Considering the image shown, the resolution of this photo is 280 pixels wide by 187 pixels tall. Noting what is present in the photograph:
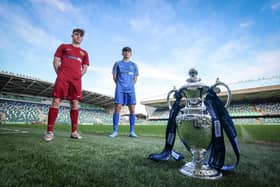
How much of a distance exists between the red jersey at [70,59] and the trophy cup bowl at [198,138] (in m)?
1.93

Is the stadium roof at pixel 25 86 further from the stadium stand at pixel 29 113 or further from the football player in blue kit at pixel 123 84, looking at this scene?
the football player in blue kit at pixel 123 84

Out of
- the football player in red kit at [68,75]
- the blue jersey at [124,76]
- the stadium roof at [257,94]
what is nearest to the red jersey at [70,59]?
the football player in red kit at [68,75]

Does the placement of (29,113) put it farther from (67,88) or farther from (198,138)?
(198,138)

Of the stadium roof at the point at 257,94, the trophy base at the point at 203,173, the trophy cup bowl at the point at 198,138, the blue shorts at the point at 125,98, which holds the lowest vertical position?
the trophy base at the point at 203,173

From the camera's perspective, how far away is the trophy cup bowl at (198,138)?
0.89 meters

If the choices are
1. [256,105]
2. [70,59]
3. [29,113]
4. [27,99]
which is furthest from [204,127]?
[256,105]

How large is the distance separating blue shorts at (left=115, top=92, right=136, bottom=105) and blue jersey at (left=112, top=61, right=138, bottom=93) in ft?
0.23

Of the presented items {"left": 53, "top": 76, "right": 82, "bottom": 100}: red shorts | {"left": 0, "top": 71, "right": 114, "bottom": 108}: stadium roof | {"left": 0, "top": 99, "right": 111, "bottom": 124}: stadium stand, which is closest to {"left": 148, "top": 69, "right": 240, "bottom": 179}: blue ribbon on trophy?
{"left": 53, "top": 76, "right": 82, "bottom": 100}: red shorts

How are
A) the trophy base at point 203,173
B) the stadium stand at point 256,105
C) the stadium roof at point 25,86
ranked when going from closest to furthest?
the trophy base at point 203,173 < the stadium roof at point 25,86 < the stadium stand at point 256,105

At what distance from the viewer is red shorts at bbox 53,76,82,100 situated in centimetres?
223

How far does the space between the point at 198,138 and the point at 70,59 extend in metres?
2.13

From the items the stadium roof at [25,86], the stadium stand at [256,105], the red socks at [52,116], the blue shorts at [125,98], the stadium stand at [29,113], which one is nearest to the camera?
the red socks at [52,116]

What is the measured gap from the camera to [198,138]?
3.00 feet

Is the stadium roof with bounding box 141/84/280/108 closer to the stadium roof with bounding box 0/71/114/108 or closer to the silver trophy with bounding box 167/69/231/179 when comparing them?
the stadium roof with bounding box 0/71/114/108
